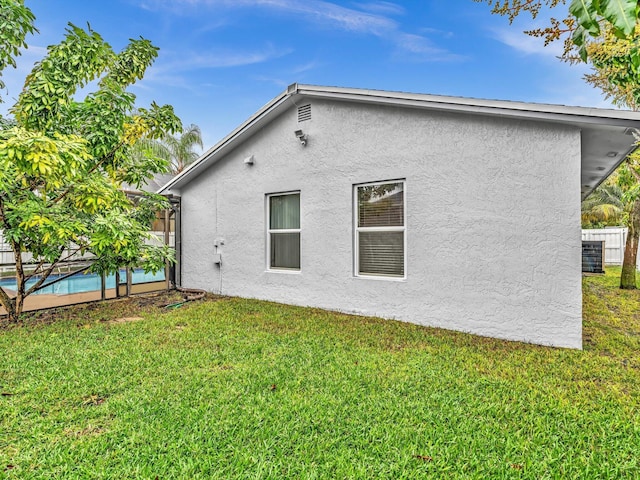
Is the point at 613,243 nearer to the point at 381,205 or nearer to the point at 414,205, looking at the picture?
the point at 414,205

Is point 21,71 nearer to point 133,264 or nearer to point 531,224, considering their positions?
point 133,264

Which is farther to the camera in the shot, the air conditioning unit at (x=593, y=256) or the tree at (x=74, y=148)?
the air conditioning unit at (x=593, y=256)

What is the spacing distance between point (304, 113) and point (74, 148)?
471cm

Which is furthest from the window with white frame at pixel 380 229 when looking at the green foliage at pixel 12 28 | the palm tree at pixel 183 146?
the palm tree at pixel 183 146

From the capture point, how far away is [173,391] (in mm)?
3826

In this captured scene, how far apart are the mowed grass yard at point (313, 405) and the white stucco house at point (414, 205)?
101cm

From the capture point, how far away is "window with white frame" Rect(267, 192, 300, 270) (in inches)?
334

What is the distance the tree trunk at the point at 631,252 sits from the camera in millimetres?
10992

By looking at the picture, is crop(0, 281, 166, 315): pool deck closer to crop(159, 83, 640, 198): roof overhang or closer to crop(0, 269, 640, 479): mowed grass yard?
crop(0, 269, 640, 479): mowed grass yard

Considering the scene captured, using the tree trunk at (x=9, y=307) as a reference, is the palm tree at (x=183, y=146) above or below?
above

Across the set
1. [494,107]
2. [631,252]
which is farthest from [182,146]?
[631,252]

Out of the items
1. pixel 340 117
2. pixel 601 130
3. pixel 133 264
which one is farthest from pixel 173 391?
pixel 601 130

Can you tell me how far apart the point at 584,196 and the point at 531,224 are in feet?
28.4

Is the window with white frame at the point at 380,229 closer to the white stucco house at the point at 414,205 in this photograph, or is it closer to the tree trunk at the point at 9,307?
the white stucco house at the point at 414,205
